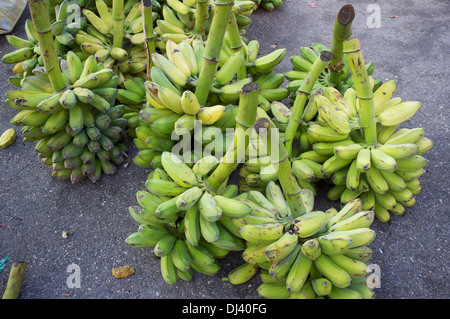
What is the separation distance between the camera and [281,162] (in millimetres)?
1388

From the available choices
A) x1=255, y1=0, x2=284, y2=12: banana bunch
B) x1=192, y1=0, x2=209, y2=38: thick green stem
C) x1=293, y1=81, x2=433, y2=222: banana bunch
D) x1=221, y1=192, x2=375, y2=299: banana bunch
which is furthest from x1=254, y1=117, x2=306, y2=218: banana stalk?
x1=255, y1=0, x2=284, y2=12: banana bunch

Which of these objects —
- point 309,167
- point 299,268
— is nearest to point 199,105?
point 309,167

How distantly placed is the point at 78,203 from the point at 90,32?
1.30m

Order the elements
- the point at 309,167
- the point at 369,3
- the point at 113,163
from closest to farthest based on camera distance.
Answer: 1. the point at 309,167
2. the point at 113,163
3. the point at 369,3

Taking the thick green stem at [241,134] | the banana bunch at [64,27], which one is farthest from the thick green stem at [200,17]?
the thick green stem at [241,134]

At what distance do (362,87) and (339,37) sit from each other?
0.86ft

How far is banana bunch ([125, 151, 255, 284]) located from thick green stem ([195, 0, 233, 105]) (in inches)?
15.4

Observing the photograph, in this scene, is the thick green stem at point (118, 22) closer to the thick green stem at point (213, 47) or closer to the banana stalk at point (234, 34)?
the banana stalk at point (234, 34)

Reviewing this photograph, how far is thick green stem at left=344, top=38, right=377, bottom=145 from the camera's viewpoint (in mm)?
1564

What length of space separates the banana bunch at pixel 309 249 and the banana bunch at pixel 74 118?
1111 mm

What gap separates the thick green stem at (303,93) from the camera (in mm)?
1706

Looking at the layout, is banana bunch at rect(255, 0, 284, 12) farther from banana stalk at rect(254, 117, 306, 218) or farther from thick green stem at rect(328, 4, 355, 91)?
banana stalk at rect(254, 117, 306, 218)

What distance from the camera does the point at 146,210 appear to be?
5.63ft

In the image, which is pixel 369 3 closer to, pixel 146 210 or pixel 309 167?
pixel 309 167
